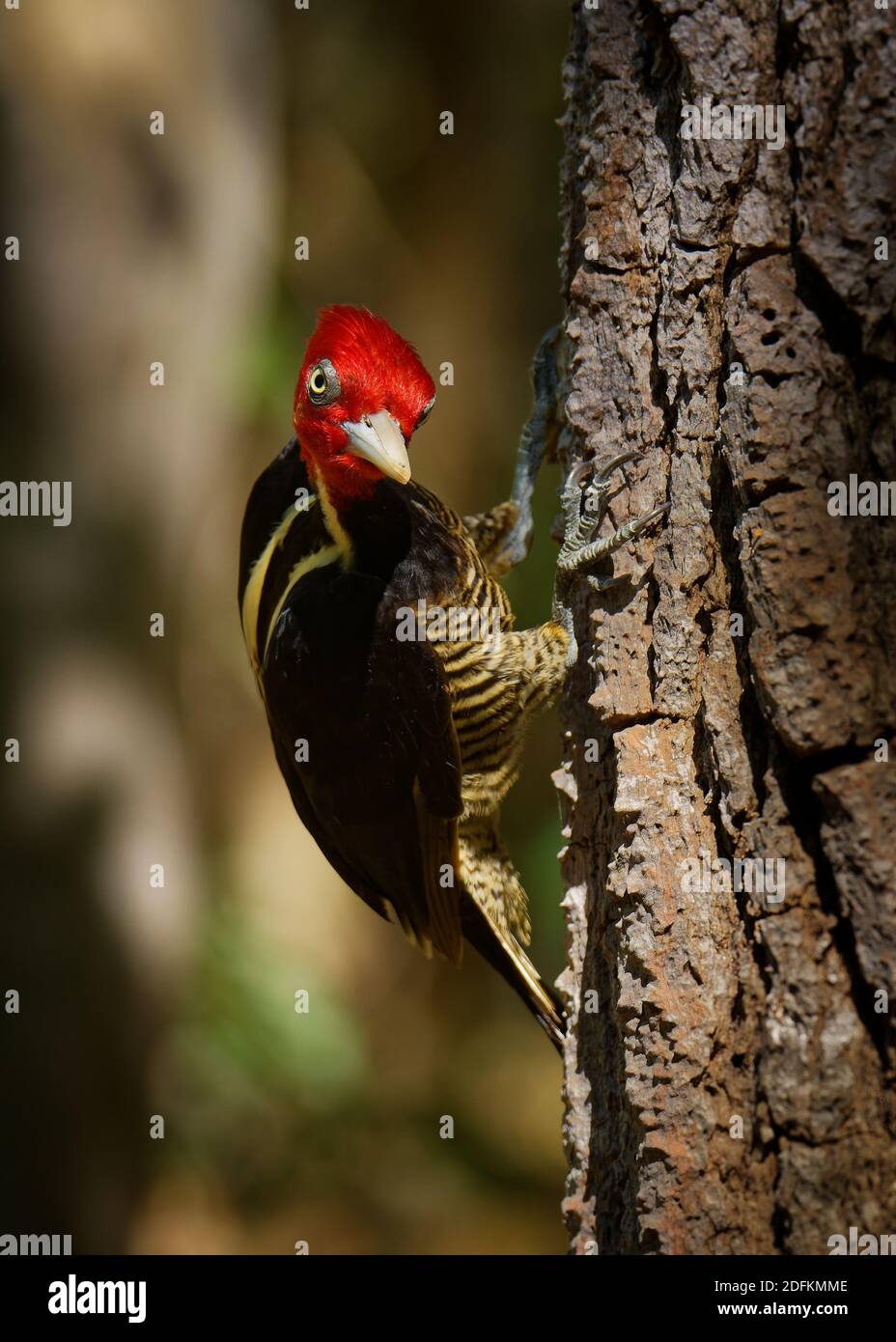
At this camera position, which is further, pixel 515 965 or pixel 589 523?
pixel 515 965

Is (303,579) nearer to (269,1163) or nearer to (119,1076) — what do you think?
(119,1076)

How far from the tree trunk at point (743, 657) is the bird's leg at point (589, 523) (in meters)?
0.03

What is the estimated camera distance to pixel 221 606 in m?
5.23

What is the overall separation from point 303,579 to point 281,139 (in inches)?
122

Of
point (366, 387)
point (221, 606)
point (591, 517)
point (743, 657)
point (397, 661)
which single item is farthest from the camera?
point (221, 606)

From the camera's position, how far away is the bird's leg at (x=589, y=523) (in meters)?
1.82

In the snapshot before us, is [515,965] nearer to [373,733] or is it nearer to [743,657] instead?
[373,733]

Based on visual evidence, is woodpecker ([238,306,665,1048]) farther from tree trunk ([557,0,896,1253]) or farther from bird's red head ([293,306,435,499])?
tree trunk ([557,0,896,1253])

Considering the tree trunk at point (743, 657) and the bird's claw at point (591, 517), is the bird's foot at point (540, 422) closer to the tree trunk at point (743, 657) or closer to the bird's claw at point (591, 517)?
the bird's claw at point (591, 517)

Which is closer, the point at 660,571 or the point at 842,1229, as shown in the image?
the point at 842,1229

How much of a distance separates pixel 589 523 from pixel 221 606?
136 inches

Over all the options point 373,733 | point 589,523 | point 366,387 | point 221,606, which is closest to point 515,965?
point 373,733

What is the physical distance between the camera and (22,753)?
3854 millimetres

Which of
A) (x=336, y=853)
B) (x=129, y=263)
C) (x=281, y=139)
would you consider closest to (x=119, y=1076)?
(x=336, y=853)
